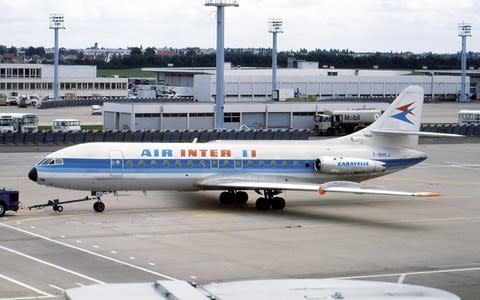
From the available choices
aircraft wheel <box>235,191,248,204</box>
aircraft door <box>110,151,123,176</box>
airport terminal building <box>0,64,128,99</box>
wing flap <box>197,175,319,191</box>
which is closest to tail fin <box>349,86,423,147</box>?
wing flap <box>197,175,319,191</box>

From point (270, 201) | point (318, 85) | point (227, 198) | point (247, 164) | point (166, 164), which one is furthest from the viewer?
point (318, 85)

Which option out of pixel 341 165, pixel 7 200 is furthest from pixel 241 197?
pixel 7 200

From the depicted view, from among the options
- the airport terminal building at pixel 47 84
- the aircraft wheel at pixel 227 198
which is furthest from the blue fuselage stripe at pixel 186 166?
the airport terminal building at pixel 47 84

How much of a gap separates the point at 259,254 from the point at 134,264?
4715 mm

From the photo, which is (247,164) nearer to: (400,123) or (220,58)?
(400,123)

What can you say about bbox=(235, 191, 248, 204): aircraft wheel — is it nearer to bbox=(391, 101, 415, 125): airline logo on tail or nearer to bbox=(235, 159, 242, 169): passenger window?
bbox=(235, 159, 242, 169): passenger window

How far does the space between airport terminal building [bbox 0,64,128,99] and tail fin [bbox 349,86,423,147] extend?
129058mm

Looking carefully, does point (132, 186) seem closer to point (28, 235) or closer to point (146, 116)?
point (28, 235)

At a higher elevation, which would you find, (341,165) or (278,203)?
(341,165)

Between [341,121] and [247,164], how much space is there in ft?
172

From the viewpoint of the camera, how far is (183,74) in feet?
588

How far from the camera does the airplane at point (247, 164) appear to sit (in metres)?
42.7

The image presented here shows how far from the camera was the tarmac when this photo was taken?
29875 mm

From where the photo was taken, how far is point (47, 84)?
591 ft
